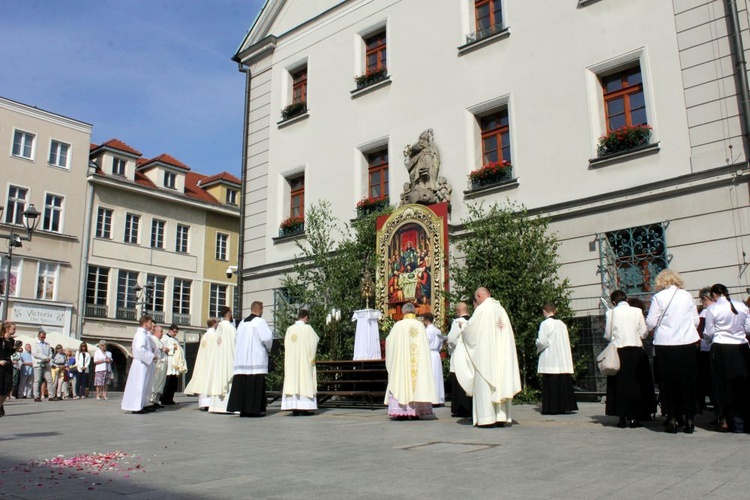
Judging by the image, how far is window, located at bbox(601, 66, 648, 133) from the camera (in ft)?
49.8

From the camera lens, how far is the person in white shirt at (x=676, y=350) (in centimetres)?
812

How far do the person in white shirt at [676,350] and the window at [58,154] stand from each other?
3744cm

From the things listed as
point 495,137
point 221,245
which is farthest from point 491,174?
point 221,245

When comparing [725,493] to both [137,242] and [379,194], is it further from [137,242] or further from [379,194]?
[137,242]

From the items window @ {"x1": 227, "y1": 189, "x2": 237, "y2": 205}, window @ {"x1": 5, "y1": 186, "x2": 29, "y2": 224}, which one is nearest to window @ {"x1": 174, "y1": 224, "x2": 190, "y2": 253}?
window @ {"x1": 227, "y1": 189, "x2": 237, "y2": 205}

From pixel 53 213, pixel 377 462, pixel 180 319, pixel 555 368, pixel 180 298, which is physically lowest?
pixel 377 462

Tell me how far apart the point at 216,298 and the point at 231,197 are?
811 cm

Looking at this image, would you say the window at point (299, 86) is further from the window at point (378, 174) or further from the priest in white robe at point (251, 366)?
the priest in white robe at point (251, 366)

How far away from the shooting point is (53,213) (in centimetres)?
3784

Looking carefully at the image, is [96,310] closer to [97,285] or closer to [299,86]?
[97,285]

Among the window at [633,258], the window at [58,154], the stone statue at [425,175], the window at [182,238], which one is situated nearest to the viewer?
the window at [633,258]

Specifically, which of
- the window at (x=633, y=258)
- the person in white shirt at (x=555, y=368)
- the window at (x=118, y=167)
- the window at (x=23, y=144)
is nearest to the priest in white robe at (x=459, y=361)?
the person in white shirt at (x=555, y=368)

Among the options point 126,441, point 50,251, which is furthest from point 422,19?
point 50,251

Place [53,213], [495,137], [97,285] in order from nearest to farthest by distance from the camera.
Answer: [495,137], [53,213], [97,285]
